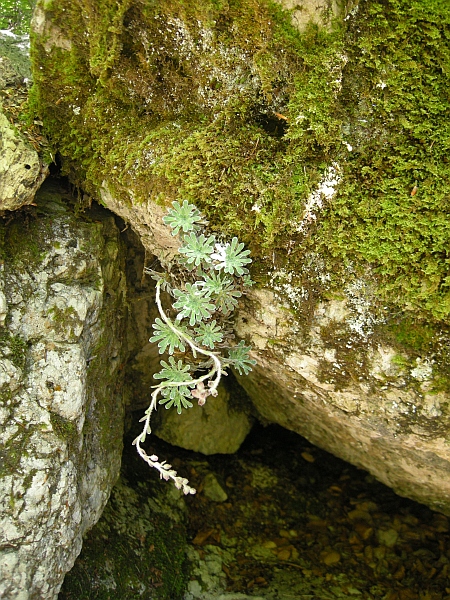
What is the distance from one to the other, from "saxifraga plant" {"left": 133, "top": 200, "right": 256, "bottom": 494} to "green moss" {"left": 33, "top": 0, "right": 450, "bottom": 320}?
156 mm

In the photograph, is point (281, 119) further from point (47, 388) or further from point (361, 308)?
point (47, 388)

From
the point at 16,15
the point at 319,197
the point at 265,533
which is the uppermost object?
the point at 16,15

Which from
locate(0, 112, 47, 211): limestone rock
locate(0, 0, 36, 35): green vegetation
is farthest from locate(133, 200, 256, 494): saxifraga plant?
locate(0, 0, 36, 35): green vegetation

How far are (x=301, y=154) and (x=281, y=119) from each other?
246 mm

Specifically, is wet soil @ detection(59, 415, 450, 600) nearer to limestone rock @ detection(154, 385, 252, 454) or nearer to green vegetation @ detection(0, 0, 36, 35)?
limestone rock @ detection(154, 385, 252, 454)

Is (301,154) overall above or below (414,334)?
above

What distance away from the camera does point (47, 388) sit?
103 inches

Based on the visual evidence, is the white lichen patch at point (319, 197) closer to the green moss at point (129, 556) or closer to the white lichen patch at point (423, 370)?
the white lichen patch at point (423, 370)

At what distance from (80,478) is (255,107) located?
216cm

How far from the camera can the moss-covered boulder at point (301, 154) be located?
85.0 inches

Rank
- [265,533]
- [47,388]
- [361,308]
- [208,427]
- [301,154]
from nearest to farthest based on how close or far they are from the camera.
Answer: [301,154], [361,308], [47,388], [265,533], [208,427]

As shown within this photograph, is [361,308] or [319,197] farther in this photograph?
[361,308]

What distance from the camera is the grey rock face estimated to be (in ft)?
8.21

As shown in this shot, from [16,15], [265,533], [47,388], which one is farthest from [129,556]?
[16,15]
